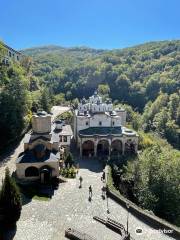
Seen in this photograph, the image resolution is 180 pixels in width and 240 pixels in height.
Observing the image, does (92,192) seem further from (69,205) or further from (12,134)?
(12,134)

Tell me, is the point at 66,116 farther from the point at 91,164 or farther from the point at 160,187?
the point at 160,187

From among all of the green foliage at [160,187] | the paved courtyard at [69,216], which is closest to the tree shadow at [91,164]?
the green foliage at [160,187]

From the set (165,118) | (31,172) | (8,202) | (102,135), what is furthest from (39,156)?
(165,118)

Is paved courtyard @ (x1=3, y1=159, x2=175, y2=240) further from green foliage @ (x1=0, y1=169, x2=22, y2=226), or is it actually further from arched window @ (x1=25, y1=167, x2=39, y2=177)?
arched window @ (x1=25, y1=167, x2=39, y2=177)

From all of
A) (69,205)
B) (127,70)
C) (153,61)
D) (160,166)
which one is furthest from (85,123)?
(153,61)

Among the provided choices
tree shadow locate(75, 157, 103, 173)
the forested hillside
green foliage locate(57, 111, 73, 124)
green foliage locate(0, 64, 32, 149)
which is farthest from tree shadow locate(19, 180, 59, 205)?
the forested hillside

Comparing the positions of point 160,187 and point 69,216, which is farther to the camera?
point 160,187

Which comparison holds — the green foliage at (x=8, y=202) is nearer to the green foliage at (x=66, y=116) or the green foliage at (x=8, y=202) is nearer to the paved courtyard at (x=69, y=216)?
the paved courtyard at (x=69, y=216)
